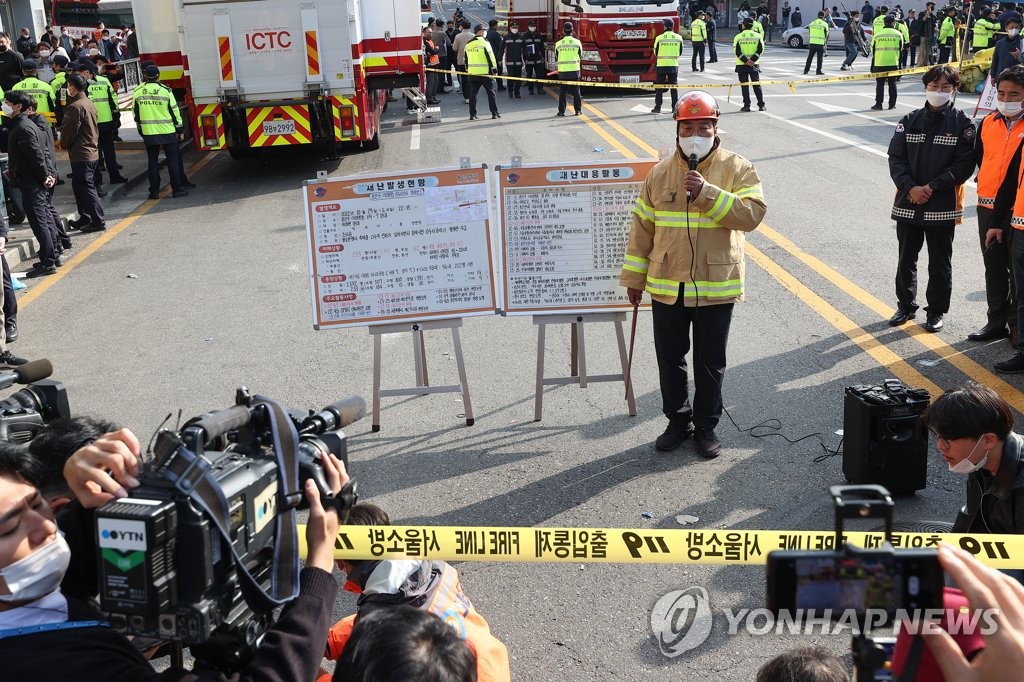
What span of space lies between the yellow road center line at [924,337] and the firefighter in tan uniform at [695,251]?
2.17m

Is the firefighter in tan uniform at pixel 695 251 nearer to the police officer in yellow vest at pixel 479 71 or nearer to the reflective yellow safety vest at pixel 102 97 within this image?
the reflective yellow safety vest at pixel 102 97

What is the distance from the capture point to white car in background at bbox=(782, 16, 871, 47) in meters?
41.3

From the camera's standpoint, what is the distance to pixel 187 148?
19.7 m

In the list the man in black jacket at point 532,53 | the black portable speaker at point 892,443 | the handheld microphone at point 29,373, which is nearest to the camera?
the handheld microphone at point 29,373

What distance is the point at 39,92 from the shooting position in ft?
49.4

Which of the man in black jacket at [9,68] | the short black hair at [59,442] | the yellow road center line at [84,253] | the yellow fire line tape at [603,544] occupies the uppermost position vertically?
the man in black jacket at [9,68]

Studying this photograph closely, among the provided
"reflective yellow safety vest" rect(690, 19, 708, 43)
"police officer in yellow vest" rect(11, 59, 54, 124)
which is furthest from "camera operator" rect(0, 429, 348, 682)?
"reflective yellow safety vest" rect(690, 19, 708, 43)

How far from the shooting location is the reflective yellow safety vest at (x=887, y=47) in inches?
832

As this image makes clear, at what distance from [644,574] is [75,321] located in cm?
656

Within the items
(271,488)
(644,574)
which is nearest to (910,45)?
(644,574)

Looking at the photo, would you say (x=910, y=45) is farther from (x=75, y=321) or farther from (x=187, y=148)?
(x=75, y=321)

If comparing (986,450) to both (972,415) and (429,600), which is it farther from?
(429,600)

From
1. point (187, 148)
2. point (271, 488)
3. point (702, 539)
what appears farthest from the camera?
point (187, 148)

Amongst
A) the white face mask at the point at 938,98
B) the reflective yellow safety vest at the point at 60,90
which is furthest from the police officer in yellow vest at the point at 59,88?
the white face mask at the point at 938,98
